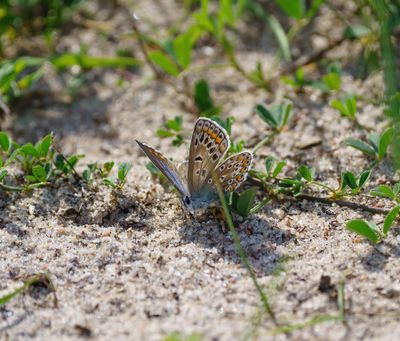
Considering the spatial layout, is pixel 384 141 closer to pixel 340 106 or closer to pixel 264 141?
pixel 340 106

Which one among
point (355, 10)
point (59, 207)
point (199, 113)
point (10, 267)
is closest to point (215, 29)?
point (199, 113)

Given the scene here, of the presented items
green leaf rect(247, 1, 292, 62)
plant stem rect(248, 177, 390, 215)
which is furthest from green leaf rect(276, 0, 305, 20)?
plant stem rect(248, 177, 390, 215)

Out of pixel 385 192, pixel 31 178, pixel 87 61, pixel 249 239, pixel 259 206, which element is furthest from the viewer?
pixel 87 61

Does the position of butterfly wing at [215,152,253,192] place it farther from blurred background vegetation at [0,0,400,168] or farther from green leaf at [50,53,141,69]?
green leaf at [50,53,141,69]

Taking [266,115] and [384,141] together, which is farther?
[266,115]

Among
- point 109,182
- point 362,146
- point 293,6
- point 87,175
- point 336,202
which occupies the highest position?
point 293,6

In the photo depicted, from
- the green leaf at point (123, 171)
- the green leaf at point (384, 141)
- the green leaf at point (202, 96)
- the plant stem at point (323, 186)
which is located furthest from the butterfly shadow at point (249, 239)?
the green leaf at point (202, 96)

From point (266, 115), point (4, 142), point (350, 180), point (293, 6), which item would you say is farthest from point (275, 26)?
point (4, 142)
